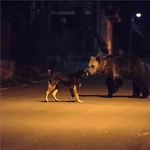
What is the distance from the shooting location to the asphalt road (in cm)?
829

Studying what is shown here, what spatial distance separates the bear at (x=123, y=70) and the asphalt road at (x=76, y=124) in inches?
22.3

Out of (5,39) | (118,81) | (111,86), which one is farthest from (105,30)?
(111,86)

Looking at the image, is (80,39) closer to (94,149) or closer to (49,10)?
(49,10)

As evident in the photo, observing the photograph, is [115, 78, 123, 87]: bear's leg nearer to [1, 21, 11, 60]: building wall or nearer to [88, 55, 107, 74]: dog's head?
[88, 55, 107, 74]: dog's head

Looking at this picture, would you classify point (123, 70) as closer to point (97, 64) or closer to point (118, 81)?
point (118, 81)

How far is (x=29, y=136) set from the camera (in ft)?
29.3

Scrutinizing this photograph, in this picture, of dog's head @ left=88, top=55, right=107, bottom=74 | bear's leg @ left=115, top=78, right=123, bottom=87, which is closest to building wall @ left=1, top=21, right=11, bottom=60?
dog's head @ left=88, top=55, right=107, bottom=74

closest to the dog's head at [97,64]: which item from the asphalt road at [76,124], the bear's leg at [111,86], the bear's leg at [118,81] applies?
the bear's leg at [111,86]

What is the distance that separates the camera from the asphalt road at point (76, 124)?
8.29m

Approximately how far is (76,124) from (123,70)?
17.5 feet

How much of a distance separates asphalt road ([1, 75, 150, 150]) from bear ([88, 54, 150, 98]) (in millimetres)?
566

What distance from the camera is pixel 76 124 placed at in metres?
10.1

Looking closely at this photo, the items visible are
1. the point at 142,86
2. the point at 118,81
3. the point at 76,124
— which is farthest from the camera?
the point at 118,81

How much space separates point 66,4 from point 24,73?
14325mm
